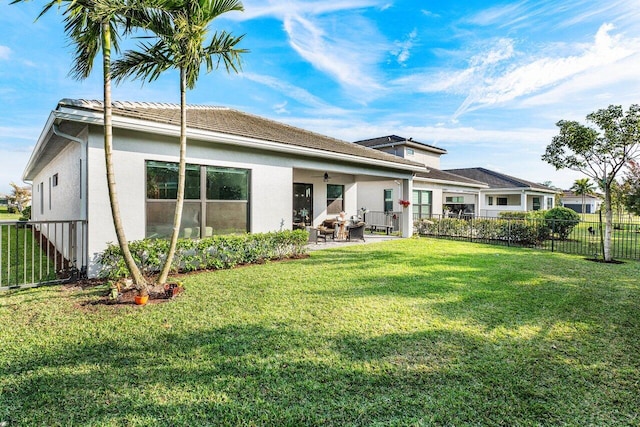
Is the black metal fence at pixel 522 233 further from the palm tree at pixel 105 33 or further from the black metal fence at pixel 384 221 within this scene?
the palm tree at pixel 105 33

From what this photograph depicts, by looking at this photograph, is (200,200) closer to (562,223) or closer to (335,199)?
(335,199)

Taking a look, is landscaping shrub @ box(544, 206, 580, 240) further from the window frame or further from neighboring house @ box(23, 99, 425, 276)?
neighboring house @ box(23, 99, 425, 276)

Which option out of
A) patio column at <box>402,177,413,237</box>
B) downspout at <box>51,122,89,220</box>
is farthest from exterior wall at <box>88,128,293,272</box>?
patio column at <box>402,177,413,237</box>

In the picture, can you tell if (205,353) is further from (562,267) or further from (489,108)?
(489,108)

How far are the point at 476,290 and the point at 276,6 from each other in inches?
383

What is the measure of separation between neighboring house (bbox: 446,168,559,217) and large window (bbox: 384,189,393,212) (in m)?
13.1

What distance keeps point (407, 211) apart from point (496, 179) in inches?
770

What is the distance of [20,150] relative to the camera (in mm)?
13812

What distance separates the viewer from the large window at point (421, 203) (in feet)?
64.1

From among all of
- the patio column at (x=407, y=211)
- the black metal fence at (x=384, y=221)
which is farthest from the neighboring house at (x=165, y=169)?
the black metal fence at (x=384, y=221)

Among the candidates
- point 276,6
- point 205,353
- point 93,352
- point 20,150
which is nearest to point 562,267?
point 205,353

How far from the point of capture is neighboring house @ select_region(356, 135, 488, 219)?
62.9ft

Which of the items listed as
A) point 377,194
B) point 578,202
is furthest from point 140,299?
point 578,202

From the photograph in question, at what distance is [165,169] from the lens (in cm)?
735
